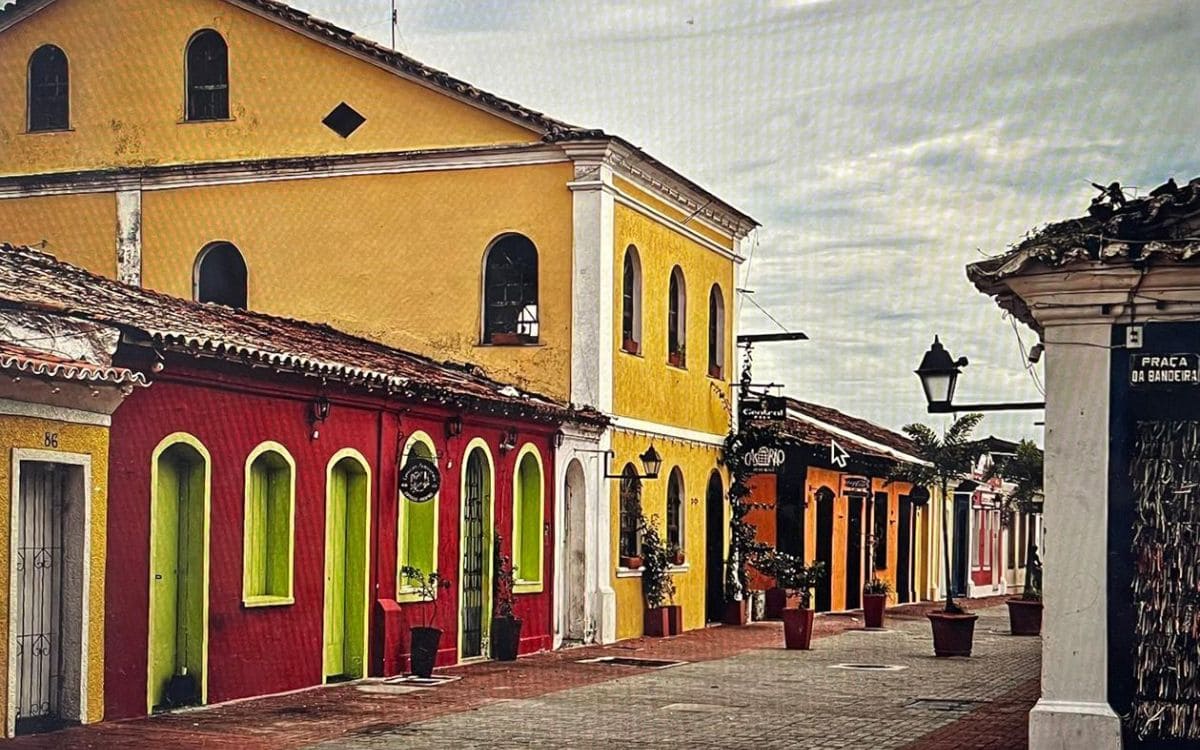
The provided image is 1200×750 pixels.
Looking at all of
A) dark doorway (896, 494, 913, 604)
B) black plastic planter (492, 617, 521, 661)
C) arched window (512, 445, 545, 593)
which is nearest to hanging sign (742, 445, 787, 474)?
arched window (512, 445, 545, 593)

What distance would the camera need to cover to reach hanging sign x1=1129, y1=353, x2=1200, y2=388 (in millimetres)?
10797

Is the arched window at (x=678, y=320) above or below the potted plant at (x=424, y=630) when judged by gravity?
above

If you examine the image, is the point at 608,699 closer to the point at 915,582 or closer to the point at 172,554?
the point at 172,554

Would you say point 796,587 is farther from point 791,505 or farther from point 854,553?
point 854,553

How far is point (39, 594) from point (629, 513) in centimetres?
1330

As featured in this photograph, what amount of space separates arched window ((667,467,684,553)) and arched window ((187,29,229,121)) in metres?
9.06

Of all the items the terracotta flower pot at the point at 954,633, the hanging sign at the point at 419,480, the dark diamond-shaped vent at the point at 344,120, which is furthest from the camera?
the dark diamond-shaped vent at the point at 344,120

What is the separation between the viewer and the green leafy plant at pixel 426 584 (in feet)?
60.2

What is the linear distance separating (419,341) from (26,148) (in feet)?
23.5

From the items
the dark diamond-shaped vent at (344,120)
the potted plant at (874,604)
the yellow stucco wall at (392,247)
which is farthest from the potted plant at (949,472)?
the dark diamond-shaped vent at (344,120)

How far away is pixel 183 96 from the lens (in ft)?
82.7

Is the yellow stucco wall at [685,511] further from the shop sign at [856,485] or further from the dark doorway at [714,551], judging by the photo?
the shop sign at [856,485]

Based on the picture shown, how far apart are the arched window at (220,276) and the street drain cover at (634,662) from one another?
833 centimetres

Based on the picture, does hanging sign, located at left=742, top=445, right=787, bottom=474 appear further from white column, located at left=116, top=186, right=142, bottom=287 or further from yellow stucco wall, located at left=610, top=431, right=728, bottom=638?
white column, located at left=116, top=186, right=142, bottom=287
